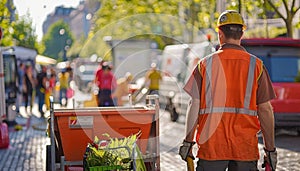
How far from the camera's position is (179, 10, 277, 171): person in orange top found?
16.3 ft

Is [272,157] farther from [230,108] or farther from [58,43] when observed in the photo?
[58,43]

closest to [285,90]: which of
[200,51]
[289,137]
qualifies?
[289,137]

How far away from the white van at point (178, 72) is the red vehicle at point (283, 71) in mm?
2524

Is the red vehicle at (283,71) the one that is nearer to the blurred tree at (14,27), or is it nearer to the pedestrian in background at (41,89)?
the blurred tree at (14,27)

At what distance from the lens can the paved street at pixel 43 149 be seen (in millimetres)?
10977

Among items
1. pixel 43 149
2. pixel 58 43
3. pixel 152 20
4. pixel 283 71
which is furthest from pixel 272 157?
pixel 58 43

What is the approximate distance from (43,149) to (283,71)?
228 inches

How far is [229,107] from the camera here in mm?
4996

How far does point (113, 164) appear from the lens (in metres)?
6.19

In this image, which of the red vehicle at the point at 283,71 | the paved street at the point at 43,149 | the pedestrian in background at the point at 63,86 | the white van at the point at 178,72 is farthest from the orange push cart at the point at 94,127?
the pedestrian in background at the point at 63,86

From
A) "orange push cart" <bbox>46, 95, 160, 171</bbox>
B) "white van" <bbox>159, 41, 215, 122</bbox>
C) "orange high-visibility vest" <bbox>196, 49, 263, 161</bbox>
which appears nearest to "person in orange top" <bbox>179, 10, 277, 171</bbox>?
"orange high-visibility vest" <bbox>196, 49, 263, 161</bbox>

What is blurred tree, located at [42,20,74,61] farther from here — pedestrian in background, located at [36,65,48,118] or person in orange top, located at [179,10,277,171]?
person in orange top, located at [179,10,277,171]

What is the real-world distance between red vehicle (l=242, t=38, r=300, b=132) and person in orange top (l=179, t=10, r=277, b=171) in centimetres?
1024

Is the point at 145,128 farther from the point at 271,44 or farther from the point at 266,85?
the point at 271,44
